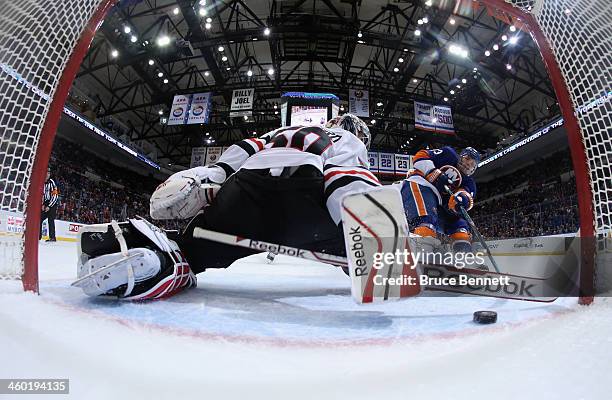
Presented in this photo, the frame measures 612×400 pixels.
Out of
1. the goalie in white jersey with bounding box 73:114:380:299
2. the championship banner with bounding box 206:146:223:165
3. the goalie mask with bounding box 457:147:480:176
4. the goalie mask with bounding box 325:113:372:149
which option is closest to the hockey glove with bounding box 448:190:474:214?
the goalie mask with bounding box 457:147:480:176

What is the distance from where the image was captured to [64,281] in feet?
4.71

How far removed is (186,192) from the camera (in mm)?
1232

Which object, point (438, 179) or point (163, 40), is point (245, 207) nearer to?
point (438, 179)

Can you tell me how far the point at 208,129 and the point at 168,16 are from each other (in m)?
5.97

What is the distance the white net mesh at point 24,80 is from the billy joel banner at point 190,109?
8.60 m

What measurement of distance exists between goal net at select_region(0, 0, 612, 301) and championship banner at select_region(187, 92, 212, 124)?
863cm

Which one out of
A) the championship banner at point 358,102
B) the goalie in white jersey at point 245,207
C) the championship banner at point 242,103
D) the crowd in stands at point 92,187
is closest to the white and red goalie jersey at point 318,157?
the goalie in white jersey at point 245,207

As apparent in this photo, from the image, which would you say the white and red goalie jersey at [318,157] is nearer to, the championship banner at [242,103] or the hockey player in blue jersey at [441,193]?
the hockey player in blue jersey at [441,193]

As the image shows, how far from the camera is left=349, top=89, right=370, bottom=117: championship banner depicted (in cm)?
983

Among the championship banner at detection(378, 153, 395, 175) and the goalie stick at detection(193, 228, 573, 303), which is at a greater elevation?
the championship banner at detection(378, 153, 395, 175)

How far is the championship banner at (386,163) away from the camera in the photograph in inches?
459

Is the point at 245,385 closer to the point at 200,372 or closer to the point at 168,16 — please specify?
the point at 200,372

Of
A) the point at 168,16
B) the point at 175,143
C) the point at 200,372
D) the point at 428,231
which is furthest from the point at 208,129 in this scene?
the point at 200,372

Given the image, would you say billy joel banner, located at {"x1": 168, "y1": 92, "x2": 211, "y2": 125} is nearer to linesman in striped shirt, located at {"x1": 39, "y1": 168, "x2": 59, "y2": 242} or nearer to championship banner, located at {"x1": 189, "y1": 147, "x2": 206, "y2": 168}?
championship banner, located at {"x1": 189, "y1": 147, "x2": 206, "y2": 168}
